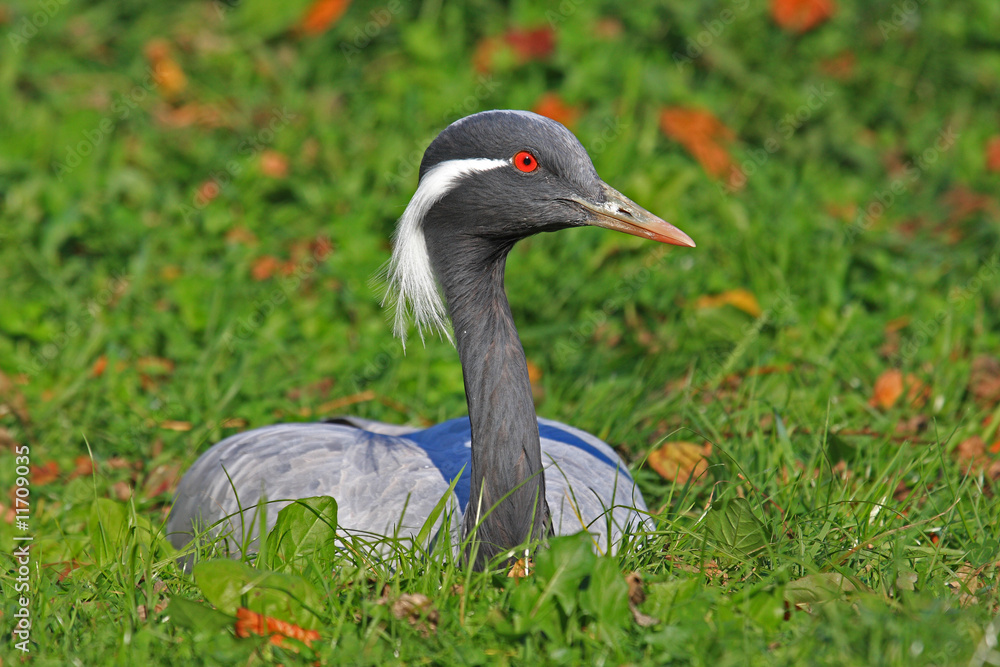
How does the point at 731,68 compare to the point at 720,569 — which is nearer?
the point at 720,569

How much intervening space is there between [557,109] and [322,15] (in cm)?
229

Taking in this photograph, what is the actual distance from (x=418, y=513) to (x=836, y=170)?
5174 mm

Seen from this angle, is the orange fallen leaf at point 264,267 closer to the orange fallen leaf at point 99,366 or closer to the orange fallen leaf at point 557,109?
the orange fallen leaf at point 99,366

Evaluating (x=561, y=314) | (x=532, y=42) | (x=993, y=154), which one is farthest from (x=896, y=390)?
(x=532, y=42)

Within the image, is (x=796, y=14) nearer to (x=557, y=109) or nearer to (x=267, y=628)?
(x=557, y=109)

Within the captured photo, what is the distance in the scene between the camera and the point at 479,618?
305 centimetres

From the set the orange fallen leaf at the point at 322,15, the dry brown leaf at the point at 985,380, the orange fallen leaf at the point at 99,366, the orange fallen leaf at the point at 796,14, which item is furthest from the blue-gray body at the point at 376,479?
the orange fallen leaf at the point at 796,14

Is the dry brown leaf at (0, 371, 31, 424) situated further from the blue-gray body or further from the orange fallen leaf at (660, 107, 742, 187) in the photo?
the orange fallen leaf at (660, 107, 742, 187)

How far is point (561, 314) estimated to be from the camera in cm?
602

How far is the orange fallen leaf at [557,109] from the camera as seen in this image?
7500 millimetres

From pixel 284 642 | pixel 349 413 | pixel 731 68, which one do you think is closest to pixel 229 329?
pixel 349 413

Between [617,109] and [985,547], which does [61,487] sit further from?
[617,109]

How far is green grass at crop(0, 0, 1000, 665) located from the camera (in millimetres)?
3064

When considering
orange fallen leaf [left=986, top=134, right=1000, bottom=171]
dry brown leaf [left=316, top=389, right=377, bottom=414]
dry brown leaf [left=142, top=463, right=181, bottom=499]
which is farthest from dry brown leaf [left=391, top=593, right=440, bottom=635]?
orange fallen leaf [left=986, top=134, right=1000, bottom=171]
